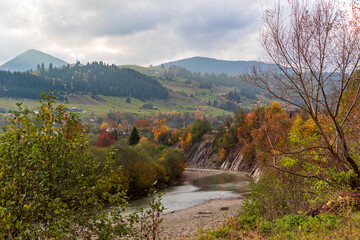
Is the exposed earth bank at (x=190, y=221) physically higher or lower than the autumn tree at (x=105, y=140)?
higher

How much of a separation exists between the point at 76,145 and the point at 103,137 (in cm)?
9583

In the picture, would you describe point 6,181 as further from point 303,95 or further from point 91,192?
point 303,95

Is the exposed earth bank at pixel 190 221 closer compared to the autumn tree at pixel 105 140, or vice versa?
the exposed earth bank at pixel 190 221

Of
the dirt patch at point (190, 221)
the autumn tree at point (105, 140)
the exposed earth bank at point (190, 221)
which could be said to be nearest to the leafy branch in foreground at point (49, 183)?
the dirt patch at point (190, 221)

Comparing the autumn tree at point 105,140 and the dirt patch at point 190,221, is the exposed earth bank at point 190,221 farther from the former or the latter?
the autumn tree at point 105,140

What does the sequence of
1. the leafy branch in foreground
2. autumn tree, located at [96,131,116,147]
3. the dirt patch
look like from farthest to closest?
autumn tree, located at [96,131,116,147], the dirt patch, the leafy branch in foreground

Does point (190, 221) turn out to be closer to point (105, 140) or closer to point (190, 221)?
point (190, 221)

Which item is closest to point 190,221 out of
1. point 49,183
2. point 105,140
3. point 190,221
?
point 190,221

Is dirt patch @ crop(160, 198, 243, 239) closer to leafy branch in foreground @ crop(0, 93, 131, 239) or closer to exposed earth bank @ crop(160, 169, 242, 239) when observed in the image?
exposed earth bank @ crop(160, 169, 242, 239)

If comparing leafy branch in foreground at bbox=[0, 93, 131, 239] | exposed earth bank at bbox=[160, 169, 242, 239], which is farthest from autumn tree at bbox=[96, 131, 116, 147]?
leafy branch in foreground at bbox=[0, 93, 131, 239]

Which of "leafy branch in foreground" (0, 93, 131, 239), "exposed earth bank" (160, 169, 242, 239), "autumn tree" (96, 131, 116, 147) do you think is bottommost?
"autumn tree" (96, 131, 116, 147)

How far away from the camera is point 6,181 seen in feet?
31.0

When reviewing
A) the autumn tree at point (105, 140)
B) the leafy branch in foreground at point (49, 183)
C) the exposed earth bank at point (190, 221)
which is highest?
the leafy branch in foreground at point (49, 183)

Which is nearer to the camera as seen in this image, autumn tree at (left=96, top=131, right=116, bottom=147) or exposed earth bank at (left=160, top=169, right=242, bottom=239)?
exposed earth bank at (left=160, top=169, right=242, bottom=239)
